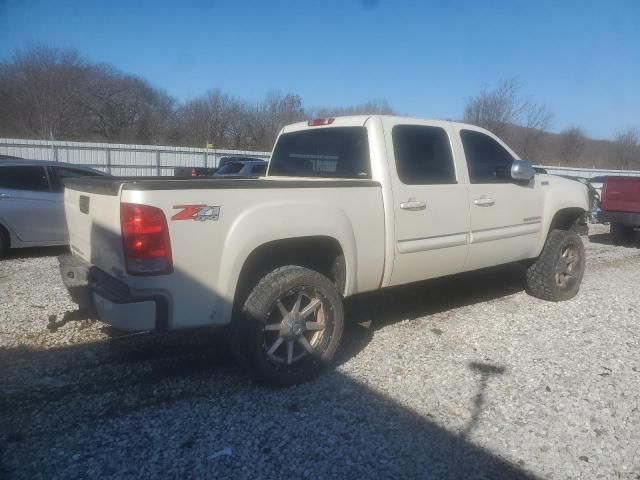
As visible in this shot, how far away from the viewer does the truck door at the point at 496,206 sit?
16.5 ft

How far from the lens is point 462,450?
3.06 meters

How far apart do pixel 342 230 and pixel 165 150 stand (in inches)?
913

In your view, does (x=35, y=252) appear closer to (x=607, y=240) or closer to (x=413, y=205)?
(x=413, y=205)

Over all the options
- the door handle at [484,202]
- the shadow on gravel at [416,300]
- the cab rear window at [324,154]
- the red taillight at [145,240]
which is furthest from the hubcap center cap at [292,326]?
the door handle at [484,202]

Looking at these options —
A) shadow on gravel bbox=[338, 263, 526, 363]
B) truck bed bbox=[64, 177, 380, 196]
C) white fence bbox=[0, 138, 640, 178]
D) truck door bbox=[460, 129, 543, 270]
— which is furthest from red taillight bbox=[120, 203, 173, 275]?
white fence bbox=[0, 138, 640, 178]

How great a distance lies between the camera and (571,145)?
51.1 metres

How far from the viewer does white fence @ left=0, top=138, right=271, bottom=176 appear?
2200 cm

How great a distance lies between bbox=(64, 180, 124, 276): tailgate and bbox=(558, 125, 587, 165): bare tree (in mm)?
51603

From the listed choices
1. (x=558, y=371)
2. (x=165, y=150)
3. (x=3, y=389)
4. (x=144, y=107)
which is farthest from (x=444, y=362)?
(x=144, y=107)

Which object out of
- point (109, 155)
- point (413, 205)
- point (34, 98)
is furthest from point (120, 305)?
point (34, 98)

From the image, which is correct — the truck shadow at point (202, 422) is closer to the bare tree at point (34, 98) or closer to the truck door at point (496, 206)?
the truck door at point (496, 206)

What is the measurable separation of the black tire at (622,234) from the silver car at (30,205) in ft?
36.3

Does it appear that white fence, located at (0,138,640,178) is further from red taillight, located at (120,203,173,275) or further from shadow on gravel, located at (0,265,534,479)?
red taillight, located at (120,203,173,275)

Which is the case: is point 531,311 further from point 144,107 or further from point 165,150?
point 144,107
